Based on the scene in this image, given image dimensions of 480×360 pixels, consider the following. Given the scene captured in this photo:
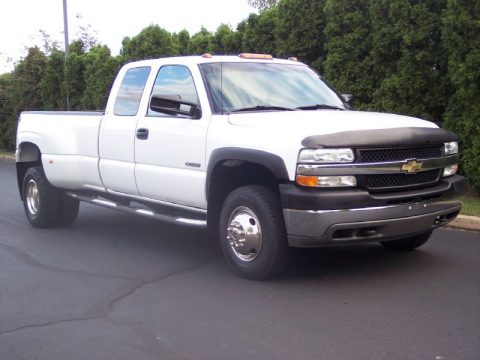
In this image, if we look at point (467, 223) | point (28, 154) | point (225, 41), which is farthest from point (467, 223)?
point (225, 41)

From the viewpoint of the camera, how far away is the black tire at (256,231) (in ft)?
16.8

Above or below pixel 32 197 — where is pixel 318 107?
above

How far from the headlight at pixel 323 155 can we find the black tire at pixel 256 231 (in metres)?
0.58

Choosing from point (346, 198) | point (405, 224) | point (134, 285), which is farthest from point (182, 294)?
point (405, 224)

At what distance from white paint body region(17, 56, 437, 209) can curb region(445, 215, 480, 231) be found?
2.38 m

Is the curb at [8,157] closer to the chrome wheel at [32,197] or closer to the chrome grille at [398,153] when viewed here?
the chrome wheel at [32,197]

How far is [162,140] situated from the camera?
6.18 meters

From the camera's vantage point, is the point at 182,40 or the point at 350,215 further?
the point at 182,40

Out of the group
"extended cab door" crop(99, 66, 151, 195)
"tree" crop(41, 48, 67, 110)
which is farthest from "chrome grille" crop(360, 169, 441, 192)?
"tree" crop(41, 48, 67, 110)

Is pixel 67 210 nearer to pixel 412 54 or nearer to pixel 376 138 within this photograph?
pixel 376 138

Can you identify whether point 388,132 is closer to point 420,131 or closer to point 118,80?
point 420,131

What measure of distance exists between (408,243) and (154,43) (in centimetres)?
1164

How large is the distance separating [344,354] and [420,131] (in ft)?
7.23

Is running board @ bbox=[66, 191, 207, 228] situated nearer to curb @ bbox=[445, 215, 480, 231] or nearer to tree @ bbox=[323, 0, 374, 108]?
curb @ bbox=[445, 215, 480, 231]
